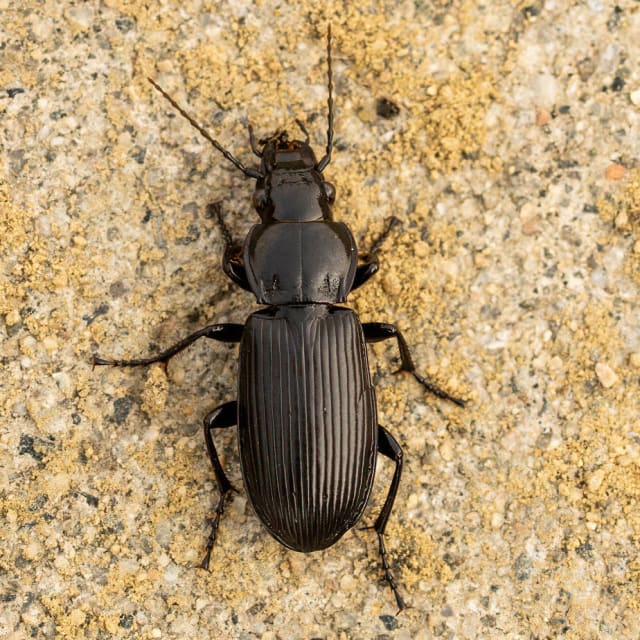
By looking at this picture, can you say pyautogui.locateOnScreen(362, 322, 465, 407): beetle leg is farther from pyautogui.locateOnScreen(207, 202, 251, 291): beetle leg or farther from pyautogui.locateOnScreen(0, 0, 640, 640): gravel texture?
pyautogui.locateOnScreen(207, 202, 251, 291): beetle leg

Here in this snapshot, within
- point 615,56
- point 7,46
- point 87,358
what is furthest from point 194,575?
point 615,56

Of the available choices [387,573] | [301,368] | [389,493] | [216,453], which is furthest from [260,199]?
[387,573]

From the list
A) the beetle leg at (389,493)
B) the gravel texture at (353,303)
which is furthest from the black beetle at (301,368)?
the gravel texture at (353,303)

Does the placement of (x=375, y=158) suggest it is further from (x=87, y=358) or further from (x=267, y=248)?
(x=87, y=358)

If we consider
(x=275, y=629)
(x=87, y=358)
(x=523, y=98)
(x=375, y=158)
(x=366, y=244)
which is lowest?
(x=275, y=629)

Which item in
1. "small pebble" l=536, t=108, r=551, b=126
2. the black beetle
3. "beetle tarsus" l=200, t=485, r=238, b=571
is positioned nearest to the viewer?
the black beetle

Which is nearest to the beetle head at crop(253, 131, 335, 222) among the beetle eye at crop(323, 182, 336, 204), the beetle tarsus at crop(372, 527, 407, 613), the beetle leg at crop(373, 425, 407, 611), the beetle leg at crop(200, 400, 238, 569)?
the beetle eye at crop(323, 182, 336, 204)
